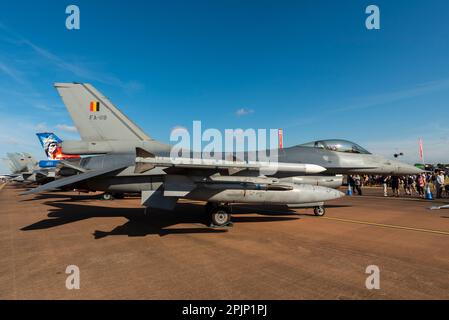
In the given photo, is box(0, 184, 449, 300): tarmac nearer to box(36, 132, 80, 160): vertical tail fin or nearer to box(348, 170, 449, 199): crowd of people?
box(348, 170, 449, 199): crowd of people

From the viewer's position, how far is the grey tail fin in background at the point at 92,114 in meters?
8.45

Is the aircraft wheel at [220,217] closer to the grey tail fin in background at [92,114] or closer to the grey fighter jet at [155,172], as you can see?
the grey fighter jet at [155,172]

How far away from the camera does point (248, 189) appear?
7523 mm

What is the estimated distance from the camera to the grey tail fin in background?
8.45m

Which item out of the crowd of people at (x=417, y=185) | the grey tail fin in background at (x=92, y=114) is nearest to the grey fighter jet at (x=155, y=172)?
the grey tail fin in background at (x=92, y=114)

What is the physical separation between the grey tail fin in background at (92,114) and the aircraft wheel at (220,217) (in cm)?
407

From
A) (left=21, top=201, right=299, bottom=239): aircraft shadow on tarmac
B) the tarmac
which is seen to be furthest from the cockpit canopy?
(left=21, top=201, right=299, bottom=239): aircraft shadow on tarmac

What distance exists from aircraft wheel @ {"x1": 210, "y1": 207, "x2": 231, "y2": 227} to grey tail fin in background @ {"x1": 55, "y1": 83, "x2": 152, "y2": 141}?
407 cm

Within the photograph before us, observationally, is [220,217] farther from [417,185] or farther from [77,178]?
[417,185]

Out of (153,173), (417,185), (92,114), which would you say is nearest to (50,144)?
(92,114)
